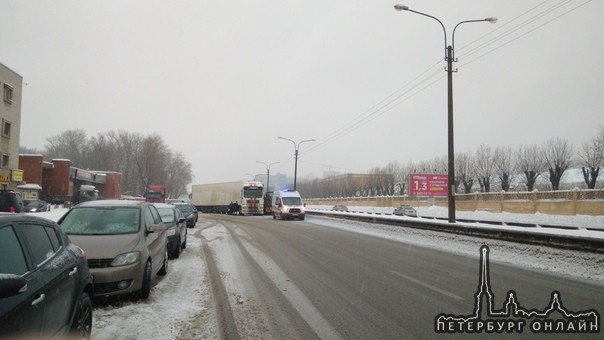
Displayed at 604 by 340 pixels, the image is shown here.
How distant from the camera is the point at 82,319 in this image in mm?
4648

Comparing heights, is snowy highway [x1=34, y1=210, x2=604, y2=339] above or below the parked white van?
below

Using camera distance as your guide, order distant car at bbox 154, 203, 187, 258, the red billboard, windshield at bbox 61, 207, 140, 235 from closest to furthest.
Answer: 1. windshield at bbox 61, 207, 140, 235
2. distant car at bbox 154, 203, 187, 258
3. the red billboard

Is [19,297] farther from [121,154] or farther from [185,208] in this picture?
[121,154]

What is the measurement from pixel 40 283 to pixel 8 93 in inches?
2080

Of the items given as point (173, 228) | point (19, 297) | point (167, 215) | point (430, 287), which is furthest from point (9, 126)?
point (19, 297)

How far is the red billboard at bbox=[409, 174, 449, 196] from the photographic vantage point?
5159 centimetres

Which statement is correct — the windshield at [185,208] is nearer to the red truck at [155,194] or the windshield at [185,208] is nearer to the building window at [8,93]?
the building window at [8,93]

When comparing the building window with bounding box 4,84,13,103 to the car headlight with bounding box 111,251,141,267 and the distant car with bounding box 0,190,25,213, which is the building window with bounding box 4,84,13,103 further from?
the car headlight with bounding box 111,251,141,267

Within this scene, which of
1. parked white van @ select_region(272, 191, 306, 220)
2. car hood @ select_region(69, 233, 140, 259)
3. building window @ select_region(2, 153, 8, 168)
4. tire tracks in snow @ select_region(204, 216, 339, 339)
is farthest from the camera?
building window @ select_region(2, 153, 8, 168)

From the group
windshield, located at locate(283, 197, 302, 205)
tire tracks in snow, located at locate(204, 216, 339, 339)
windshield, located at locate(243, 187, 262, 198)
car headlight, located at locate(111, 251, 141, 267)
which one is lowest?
tire tracks in snow, located at locate(204, 216, 339, 339)

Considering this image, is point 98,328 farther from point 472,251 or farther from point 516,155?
point 516,155

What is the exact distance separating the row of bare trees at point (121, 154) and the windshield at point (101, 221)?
349 ft

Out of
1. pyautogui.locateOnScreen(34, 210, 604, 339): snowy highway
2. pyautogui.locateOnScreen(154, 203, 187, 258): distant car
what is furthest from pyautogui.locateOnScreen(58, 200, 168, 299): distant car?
pyautogui.locateOnScreen(154, 203, 187, 258): distant car

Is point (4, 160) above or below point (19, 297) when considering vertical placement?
above
